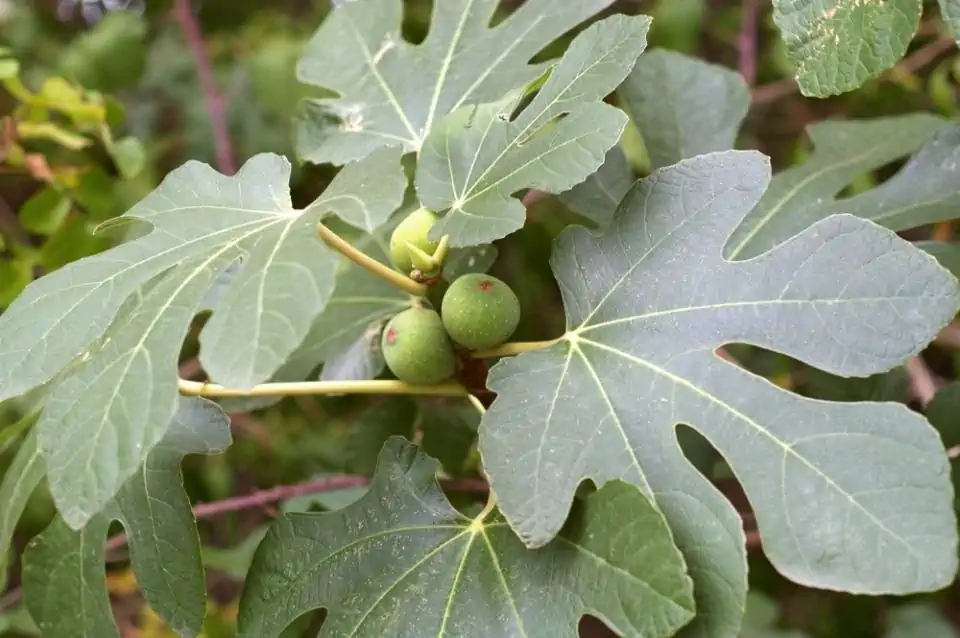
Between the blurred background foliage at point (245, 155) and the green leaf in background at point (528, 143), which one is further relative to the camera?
the blurred background foliage at point (245, 155)

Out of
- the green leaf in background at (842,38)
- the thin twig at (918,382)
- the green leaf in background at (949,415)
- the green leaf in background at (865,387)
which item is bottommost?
the thin twig at (918,382)

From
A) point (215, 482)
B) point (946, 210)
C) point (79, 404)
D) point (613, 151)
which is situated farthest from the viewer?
point (215, 482)

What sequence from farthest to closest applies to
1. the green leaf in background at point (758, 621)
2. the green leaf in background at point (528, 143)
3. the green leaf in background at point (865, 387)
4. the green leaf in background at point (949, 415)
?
the green leaf in background at point (758, 621) < the green leaf in background at point (865, 387) < the green leaf in background at point (949, 415) < the green leaf in background at point (528, 143)

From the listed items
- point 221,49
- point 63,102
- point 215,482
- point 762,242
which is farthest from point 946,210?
point 221,49

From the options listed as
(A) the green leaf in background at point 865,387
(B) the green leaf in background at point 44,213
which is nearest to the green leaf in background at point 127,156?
(B) the green leaf in background at point 44,213

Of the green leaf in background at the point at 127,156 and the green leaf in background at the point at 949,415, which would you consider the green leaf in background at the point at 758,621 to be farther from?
the green leaf in background at the point at 127,156

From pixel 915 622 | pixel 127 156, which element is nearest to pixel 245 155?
pixel 127 156

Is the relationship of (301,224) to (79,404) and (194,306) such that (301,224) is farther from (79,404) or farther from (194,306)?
(79,404)
